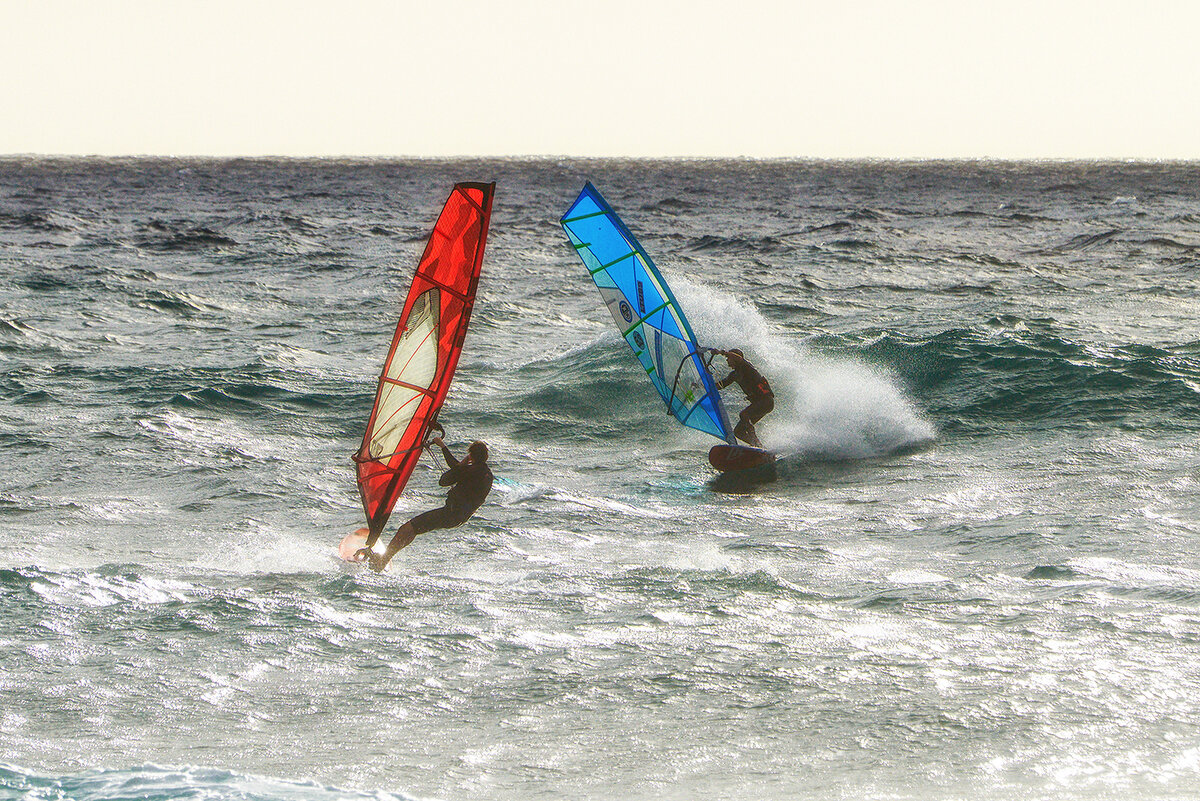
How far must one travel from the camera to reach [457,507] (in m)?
7.73

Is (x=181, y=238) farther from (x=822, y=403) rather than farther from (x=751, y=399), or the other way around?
(x=751, y=399)

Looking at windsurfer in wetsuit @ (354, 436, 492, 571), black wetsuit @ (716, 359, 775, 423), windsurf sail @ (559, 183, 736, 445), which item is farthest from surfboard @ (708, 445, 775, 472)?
windsurfer in wetsuit @ (354, 436, 492, 571)

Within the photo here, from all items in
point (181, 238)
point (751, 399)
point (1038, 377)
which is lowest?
point (181, 238)

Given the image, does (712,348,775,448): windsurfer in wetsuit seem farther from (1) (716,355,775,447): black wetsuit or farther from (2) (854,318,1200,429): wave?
(2) (854,318,1200,429): wave

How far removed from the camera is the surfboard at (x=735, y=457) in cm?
1053

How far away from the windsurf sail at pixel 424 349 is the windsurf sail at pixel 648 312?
3809mm

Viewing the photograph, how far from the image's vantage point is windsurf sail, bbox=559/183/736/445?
10.7 m

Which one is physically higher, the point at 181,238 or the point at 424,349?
the point at 424,349

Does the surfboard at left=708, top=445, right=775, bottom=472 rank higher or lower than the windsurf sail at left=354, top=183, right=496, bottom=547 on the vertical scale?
lower

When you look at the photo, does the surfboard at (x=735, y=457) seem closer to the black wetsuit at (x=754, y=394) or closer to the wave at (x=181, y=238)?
the black wetsuit at (x=754, y=394)

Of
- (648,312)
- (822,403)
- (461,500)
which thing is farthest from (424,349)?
(822,403)

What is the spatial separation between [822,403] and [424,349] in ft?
22.4

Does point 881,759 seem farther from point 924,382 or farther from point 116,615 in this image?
point 924,382

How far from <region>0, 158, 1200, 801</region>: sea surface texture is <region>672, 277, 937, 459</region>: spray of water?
2.5 inches
